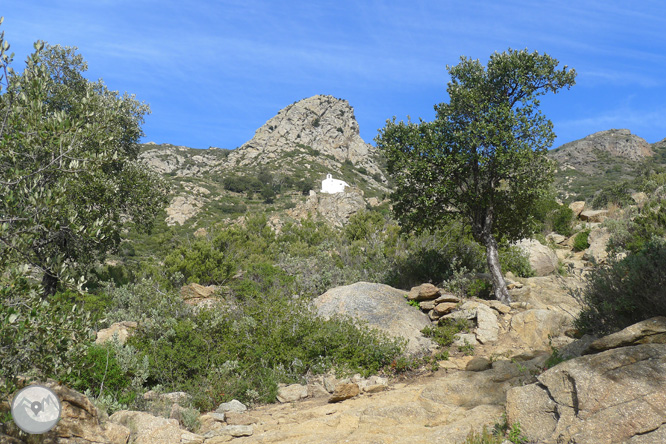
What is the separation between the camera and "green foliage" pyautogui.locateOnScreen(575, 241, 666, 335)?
6.67 metres

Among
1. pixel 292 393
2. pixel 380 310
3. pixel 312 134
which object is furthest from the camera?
pixel 312 134

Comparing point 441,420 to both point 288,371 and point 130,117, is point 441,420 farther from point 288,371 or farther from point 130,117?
point 130,117

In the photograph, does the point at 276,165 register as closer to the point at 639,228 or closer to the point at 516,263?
the point at 516,263

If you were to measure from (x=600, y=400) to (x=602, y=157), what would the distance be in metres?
96.0

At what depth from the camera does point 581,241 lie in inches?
803

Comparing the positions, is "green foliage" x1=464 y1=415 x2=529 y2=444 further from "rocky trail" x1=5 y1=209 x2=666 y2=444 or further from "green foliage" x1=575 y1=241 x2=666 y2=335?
"green foliage" x1=575 y1=241 x2=666 y2=335

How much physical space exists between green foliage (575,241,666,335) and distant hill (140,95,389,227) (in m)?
44.2

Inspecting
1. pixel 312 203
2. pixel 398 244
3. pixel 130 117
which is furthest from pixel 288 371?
pixel 312 203

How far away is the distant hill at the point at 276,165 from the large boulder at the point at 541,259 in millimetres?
37305

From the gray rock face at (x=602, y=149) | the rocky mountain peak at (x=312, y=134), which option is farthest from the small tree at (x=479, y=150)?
the rocky mountain peak at (x=312, y=134)

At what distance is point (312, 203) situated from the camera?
5003 centimetres

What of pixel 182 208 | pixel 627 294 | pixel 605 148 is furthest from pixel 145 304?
pixel 605 148

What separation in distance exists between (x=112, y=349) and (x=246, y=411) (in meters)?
2.70

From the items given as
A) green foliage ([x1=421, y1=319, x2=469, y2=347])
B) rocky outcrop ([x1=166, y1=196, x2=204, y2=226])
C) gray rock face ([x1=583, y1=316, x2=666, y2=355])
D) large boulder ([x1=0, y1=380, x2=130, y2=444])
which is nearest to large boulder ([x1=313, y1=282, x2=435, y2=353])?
green foliage ([x1=421, y1=319, x2=469, y2=347])
